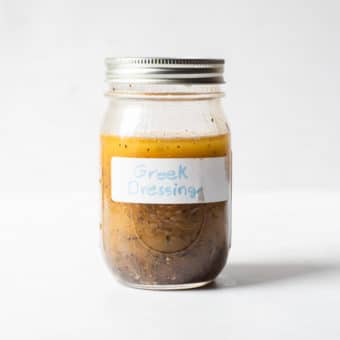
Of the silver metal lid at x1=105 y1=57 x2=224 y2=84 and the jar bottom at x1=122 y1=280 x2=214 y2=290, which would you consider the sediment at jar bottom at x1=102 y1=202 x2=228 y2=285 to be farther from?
the silver metal lid at x1=105 y1=57 x2=224 y2=84

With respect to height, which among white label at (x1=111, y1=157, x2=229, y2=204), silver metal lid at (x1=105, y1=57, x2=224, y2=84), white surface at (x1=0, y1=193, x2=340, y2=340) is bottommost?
white surface at (x1=0, y1=193, x2=340, y2=340)

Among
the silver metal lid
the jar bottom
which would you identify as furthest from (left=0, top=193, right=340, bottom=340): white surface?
the silver metal lid

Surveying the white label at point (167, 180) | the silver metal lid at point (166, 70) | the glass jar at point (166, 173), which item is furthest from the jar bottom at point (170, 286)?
the silver metal lid at point (166, 70)

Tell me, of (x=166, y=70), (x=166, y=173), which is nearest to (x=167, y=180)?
(x=166, y=173)

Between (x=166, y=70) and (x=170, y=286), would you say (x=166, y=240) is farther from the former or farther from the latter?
(x=166, y=70)

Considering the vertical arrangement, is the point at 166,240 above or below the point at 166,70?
below

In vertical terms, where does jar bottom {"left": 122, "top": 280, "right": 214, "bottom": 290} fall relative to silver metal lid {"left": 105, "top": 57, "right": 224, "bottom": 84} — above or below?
below
